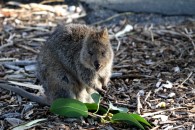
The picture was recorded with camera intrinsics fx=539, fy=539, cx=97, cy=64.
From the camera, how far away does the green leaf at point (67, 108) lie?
14.7 feet

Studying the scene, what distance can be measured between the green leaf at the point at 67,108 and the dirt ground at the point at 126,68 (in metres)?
0.08

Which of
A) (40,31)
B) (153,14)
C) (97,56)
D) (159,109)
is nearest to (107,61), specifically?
(97,56)

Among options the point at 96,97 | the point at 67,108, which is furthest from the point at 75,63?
the point at 67,108

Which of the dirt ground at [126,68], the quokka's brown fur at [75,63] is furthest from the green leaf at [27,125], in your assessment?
the quokka's brown fur at [75,63]

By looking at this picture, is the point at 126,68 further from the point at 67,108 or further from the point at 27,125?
the point at 27,125

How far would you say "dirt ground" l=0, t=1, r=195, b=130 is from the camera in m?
4.66

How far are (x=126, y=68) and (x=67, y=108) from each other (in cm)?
147

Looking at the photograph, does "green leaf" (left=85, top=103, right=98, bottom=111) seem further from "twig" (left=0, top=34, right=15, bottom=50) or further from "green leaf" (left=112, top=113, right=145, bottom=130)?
"twig" (left=0, top=34, right=15, bottom=50)

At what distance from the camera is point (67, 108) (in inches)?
177

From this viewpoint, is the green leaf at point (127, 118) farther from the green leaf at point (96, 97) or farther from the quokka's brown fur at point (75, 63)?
the quokka's brown fur at point (75, 63)

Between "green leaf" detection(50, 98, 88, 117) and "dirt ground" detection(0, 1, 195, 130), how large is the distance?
0.08 metres

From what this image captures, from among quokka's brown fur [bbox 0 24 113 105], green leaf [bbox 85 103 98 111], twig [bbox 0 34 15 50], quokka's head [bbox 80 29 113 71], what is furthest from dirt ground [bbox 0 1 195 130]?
quokka's head [bbox 80 29 113 71]

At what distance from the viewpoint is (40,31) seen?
6996 millimetres

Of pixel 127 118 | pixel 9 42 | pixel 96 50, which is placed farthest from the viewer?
pixel 9 42
